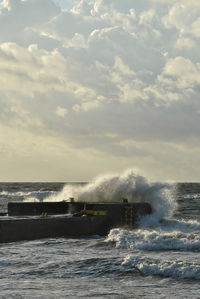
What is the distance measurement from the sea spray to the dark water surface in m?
7.23

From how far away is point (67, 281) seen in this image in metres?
10.0

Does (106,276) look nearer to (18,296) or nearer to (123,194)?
(18,296)

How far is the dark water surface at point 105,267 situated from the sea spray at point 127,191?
23.7 ft

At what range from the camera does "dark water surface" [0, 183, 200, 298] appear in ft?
29.9

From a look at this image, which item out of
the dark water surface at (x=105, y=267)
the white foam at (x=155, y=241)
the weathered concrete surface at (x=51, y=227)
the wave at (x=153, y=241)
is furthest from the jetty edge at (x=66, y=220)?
the white foam at (x=155, y=241)

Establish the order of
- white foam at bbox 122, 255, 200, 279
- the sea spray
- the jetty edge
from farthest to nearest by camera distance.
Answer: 1. the sea spray
2. the jetty edge
3. white foam at bbox 122, 255, 200, 279

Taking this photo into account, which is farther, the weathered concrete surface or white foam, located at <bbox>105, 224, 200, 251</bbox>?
the weathered concrete surface

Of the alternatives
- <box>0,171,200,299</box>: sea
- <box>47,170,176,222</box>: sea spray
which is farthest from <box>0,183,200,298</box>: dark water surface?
<box>47,170,176,222</box>: sea spray

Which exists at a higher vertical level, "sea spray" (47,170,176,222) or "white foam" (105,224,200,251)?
"sea spray" (47,170,176,222)

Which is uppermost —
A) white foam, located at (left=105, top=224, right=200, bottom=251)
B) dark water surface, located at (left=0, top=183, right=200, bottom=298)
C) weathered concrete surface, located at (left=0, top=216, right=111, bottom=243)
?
weathered concrete surface, located at (left=0, top=216, right=111, bottom=243)

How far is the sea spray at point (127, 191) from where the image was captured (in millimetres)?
23609

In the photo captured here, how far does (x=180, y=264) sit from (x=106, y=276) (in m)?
1.96

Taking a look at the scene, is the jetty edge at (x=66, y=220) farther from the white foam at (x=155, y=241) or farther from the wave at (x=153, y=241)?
the white foam at (x=155, y=241)

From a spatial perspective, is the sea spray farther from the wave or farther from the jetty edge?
the wave
